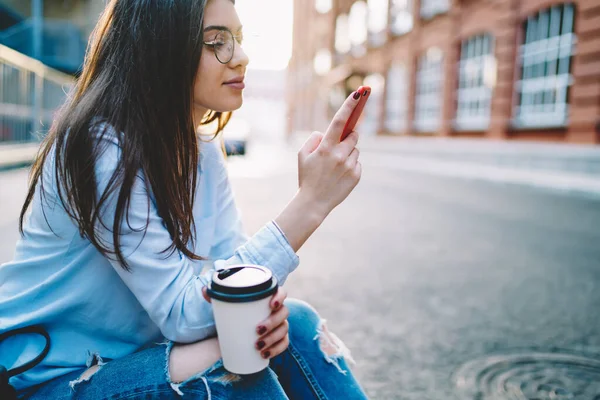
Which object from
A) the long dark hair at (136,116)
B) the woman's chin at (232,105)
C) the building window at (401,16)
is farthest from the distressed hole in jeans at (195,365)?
the building window at (401,16)

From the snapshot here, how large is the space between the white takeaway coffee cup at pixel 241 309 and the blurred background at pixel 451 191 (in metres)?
0.73

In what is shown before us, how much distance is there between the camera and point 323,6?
106 feet

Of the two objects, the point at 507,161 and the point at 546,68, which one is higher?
the point at 546,68

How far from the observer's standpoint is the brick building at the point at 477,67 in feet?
36.0

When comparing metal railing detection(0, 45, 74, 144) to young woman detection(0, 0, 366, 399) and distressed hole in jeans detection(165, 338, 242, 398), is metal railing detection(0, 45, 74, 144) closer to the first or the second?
young woman detection(0, 0, 366, 399)

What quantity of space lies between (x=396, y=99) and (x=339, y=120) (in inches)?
777

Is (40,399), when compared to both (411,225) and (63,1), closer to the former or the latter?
(411,225)

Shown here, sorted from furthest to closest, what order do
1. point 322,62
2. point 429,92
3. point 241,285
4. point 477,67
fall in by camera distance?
point 322,62, point 429,92, point 477,67, point 241,285

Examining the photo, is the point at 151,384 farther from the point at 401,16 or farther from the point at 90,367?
the point at 401,16

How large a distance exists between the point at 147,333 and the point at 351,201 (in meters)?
7.61

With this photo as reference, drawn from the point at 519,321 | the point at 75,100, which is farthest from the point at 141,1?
the point at 519,321

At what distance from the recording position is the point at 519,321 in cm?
314

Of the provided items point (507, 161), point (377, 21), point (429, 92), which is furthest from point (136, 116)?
point (377, 21)

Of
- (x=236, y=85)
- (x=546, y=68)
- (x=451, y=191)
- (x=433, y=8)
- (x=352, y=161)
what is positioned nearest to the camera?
(x=352, y=161)
